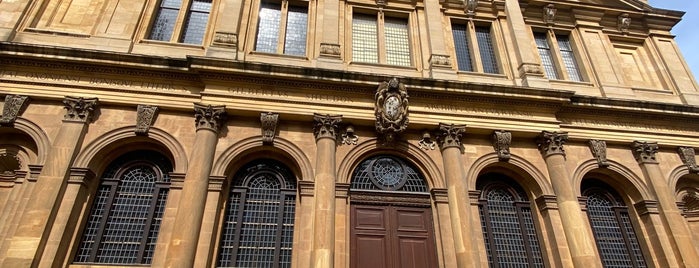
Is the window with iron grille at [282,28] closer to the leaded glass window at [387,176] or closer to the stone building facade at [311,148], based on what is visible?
the stone building facade at [311,148]

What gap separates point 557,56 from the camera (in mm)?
16828

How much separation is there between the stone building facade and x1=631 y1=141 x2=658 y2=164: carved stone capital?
0.05 m

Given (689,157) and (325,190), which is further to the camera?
(689,157)

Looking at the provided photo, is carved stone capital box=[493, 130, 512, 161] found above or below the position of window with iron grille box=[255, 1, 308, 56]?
below

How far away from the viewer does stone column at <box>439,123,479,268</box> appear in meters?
11.5

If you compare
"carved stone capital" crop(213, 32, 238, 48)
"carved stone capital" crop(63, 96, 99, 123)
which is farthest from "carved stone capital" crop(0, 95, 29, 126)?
"carved stone capital" crop(213, 32, 238, 48)

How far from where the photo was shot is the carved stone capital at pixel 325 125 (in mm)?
12711

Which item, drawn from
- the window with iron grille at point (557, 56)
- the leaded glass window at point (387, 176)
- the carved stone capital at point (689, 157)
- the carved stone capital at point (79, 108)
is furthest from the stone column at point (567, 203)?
the carved stone capital at point (79, 108)

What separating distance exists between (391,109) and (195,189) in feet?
20.5

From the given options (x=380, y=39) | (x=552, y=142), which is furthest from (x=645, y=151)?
(x=380, y=39)

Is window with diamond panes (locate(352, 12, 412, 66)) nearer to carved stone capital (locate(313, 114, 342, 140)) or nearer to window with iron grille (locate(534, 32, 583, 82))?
carved stone capital (locate(313, 114, 342, 140))

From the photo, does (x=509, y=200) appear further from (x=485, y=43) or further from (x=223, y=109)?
(x=223, y=109)

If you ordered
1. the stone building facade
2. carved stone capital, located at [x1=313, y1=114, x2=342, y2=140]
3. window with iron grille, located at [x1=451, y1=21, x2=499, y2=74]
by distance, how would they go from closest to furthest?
the stone building facade → carved stone capital, located at [x1=313, y1=114, x2=342, y2=140] → window with iron grille, located at [x1=451, y1=21, x2=499, y2=74]

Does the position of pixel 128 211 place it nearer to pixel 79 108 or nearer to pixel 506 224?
pixel 79 108
